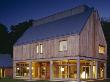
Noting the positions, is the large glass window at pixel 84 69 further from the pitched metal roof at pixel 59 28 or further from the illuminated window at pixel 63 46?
the pitched metal roof at pixel 59 28

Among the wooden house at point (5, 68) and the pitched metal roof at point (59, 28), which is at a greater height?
the pitched metal roof at point (59, 28)

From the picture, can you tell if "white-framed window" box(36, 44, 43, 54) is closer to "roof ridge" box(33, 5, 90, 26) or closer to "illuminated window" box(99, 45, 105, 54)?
"roof ridge" box(33, 5, 90, 26)

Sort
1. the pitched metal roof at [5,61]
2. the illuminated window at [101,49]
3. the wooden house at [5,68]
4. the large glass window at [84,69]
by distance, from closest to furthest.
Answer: the large glass window at [84,69] < the illuminated window at [101,49] < the wooden house at [5,68] < the pitched metal roof at [5,61]

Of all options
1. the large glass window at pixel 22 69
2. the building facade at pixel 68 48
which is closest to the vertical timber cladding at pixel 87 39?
the building facade at pixel 68 48

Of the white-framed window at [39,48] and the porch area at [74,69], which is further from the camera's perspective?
the white-framed window at [39,48]

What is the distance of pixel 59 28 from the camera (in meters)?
38.1

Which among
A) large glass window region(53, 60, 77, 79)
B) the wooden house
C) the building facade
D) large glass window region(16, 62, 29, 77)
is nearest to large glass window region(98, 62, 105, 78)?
the building facade

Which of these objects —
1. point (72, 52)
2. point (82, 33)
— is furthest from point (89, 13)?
point (72, 52)

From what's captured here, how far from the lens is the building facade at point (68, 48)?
3397 cm

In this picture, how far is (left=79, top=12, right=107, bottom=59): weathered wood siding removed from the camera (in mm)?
33875

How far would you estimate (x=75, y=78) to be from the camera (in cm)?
3481

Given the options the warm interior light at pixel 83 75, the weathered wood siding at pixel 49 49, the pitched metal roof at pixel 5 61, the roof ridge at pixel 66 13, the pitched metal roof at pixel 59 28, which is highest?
the roof ridge at pixel 66 13

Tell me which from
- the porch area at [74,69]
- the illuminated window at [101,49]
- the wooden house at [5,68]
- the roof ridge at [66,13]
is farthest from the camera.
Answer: the wooden house at [5,68]

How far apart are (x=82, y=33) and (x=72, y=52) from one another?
264 cm
